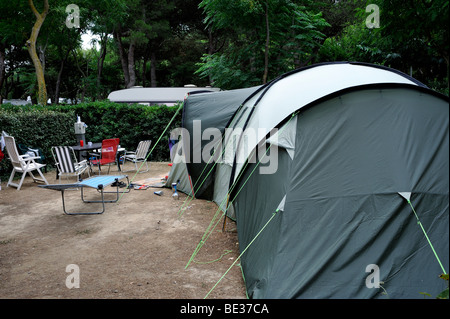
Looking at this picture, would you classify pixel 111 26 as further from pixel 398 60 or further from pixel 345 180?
pixel 345 180

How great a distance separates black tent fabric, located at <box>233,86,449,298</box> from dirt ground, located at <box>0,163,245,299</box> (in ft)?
2.29

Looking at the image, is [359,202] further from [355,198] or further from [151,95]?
[151,95]

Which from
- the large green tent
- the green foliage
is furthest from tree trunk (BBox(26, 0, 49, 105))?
the large green tent

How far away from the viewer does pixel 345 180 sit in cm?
321

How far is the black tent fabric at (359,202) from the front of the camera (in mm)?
2945

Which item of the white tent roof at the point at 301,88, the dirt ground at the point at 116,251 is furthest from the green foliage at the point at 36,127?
the white tent roof at the point at 301,88

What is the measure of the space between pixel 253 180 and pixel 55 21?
16.2 metres

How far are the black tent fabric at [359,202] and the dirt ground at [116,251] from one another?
2.29 ft

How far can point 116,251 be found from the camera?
4.37m

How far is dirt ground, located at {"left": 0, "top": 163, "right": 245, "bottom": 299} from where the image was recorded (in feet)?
11.2

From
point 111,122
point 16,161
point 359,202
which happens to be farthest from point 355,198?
point 111,122

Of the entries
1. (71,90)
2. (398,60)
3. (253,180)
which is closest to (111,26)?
(71,90)

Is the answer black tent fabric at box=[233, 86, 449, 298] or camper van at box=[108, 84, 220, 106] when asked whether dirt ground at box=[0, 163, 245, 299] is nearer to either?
black tent fabric at box=[233, 86, 449, 298]

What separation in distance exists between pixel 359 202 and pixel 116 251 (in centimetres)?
305
